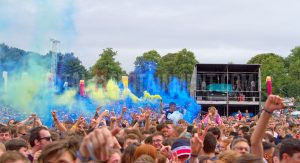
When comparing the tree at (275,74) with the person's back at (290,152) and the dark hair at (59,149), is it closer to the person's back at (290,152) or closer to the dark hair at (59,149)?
the person's back at (290,152)

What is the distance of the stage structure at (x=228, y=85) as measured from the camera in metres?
30.4

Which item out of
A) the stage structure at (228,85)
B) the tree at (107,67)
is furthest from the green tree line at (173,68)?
the stage structure at (228,85)

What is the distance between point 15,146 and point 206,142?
2225 millimetres

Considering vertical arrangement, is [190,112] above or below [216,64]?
below

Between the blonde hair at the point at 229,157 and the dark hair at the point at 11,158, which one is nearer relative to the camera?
the dark hair at the point at 11,158

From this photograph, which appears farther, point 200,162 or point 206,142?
point 206,142

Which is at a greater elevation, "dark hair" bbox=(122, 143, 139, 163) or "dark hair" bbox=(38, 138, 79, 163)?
"dark hair" bbox=(38, 138, 79, 163)

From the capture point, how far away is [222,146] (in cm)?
867

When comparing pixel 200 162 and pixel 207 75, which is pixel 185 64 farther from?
pixel 200 162

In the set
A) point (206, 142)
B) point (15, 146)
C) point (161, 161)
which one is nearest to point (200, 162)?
point (161, 161)

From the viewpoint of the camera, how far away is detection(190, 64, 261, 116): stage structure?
99.8ft

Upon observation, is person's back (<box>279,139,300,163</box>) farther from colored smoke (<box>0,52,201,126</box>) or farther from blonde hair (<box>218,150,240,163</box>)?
colored smoke (<box>0,52,201,126</box>)

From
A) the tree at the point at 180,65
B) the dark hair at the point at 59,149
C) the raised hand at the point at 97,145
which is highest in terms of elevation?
the tree at the point at 180,65

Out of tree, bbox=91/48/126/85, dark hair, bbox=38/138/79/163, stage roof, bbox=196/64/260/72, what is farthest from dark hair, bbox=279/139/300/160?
tree, bbox=91/48/126/85
